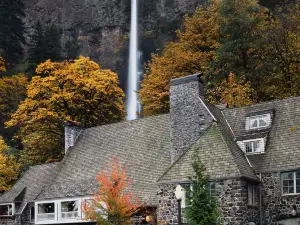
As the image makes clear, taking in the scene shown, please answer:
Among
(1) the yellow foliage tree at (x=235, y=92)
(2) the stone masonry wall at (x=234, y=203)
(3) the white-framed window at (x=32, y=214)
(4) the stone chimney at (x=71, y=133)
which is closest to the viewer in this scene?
(2) the stone masonry wall at (x=234, y=203)

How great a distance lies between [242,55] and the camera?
4394 cm

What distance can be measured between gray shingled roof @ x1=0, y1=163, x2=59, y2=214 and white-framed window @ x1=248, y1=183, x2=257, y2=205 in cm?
1633

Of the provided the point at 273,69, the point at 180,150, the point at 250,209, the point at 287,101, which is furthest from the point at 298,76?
the point at 250,209

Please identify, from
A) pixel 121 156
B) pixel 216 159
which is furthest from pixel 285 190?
pixel 121 156

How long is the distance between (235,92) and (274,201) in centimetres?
1491

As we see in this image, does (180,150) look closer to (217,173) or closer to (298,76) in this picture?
(217,173)

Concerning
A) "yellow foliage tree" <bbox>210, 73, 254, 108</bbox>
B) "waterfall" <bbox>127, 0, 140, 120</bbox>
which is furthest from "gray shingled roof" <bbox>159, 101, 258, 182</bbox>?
"waterfall" <bbox>127, 0, 140, 120</bbox>

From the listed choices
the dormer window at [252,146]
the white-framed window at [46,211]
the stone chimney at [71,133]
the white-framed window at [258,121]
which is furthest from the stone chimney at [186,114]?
the stone chimney at [71,133]

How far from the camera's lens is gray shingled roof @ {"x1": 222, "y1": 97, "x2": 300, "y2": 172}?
26.4 meters

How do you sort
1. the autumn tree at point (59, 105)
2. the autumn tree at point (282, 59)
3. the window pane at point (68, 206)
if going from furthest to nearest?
the autumn tree at point (59, 105), the autumn tree at point (282, 59), the window pane at point (68, 206)

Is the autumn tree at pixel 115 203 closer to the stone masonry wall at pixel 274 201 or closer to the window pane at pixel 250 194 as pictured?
the window pane at pixel 250 194

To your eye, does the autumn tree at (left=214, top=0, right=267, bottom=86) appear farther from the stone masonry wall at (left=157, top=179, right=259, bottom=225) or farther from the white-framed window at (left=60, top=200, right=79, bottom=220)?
the stone masonry wall at (left=157, top=179, right=259, bottom=225)

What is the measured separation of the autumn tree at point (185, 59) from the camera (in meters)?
46.2

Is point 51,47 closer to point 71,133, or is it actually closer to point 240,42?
point 71,133
